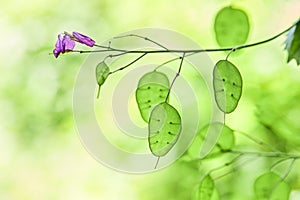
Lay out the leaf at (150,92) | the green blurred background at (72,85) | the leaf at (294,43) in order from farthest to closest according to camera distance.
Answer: the green blurred background at (72,85)
the leaf at (150,92)
the leaf at (294,43)

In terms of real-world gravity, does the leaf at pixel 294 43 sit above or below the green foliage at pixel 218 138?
below

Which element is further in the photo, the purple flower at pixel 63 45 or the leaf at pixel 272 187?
the leaf at pixel 272 187

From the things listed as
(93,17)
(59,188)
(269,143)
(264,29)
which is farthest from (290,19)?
(59,188)

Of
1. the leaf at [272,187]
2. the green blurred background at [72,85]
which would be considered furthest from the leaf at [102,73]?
the green blurred background at [72,85]

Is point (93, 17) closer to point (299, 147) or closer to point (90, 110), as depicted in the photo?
point (90, 110)

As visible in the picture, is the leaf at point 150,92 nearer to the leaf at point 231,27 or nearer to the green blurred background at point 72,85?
the leaf at point 231,27

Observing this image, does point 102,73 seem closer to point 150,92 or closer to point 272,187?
point 150,92

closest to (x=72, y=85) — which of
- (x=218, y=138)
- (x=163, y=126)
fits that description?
(x=218, y=138)
